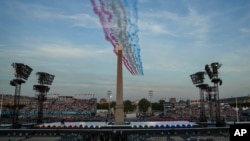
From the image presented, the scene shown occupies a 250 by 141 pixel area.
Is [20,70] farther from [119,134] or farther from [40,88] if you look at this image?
[119,134]

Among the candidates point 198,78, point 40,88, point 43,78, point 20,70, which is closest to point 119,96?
point 20,70

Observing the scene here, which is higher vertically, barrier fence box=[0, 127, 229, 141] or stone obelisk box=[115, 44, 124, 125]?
stone obelisk box=[115, 44, 124, 125]

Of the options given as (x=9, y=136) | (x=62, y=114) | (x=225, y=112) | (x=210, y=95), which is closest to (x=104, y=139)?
(x=9, y=136)

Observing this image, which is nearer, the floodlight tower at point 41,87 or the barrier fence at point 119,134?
the barrier fence at point 119,134

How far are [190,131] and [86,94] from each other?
145107 millimetres

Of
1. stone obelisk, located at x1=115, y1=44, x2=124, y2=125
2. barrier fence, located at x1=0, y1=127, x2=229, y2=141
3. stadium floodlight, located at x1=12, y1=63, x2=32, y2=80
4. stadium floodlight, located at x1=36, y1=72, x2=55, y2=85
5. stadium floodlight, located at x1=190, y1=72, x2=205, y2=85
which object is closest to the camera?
barrier fence, located at x1=0, y1=127, x2=229, y2=141

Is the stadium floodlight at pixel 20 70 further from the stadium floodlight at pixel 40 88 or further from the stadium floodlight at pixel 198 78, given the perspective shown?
the stadium floodlight at pixel 198 78

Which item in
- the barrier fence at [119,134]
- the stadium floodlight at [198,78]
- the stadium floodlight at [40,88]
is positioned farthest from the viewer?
the stadium floodlight at [198,78]

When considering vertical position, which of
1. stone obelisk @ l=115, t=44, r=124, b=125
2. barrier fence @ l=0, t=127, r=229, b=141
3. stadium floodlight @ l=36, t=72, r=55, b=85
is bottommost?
barrier fence @ l=0, t=127, r=229, b=141

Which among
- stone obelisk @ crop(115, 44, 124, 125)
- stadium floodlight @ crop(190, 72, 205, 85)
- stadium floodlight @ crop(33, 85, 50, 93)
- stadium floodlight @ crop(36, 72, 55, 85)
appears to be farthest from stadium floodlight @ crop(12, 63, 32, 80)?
stadium floodlight @ crop(190, 72, 205, 85)

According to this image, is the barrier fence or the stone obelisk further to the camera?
the stone obelisk

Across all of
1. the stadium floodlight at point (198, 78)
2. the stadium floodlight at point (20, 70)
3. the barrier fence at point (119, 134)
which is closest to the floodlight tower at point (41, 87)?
the stadium floodlight at point (20, 70)

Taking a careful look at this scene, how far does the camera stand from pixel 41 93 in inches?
2446

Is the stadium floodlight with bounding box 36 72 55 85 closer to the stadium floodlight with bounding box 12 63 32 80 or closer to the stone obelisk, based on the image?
the stadium floodlight with bounding box 12 63 32 80
